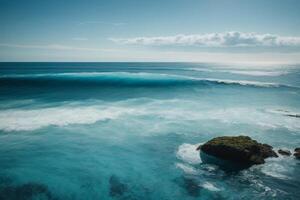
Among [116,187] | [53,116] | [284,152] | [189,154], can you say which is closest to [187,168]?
[189,154]

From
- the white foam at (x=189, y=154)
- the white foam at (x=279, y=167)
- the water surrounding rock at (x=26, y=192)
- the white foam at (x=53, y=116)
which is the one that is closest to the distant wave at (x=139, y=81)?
the white foam at (x=53, y=116)

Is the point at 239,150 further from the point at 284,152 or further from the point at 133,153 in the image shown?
the point at 133,153

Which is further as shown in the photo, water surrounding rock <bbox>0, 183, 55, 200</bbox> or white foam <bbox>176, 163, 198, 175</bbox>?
white foam <bbox>176, 163, 198, 175</bbox>

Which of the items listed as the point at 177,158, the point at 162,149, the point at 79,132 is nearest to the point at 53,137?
the point at 79,132

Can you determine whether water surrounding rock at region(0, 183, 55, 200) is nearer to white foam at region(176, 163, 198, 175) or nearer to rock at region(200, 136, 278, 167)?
white foam at region(176, 163, 198, 175)

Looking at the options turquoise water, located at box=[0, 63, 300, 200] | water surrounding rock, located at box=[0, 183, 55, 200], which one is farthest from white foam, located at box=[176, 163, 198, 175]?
water surrounding rock, located at box=[0, 183, 55, 200]
